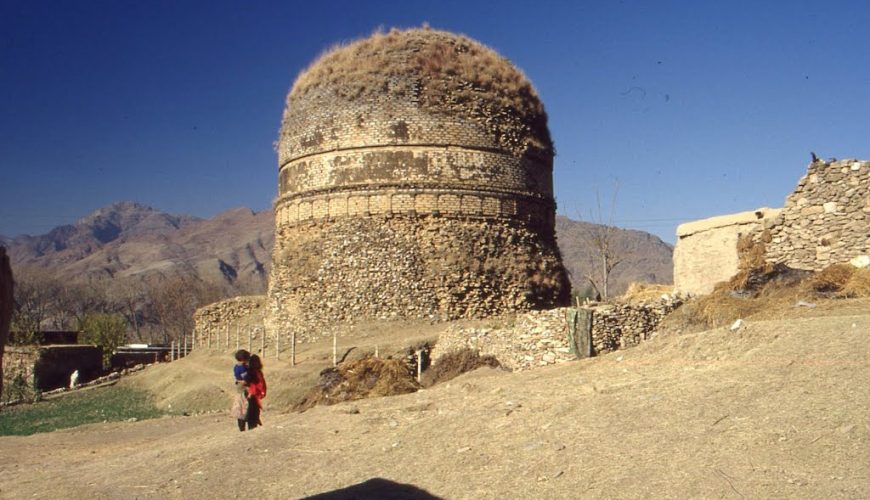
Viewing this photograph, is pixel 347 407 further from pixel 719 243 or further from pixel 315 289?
pixel 315 289

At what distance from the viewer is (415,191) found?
23.2m

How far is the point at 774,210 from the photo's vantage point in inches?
637

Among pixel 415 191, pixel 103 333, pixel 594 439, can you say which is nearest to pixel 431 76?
pixel 415 191

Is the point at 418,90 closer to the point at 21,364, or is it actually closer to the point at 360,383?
the point at 360,383

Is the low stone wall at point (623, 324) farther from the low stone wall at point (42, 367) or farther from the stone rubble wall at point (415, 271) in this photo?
the low stone wall at point (42, 367)

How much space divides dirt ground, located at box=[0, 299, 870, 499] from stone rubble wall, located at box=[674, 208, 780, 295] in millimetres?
4090

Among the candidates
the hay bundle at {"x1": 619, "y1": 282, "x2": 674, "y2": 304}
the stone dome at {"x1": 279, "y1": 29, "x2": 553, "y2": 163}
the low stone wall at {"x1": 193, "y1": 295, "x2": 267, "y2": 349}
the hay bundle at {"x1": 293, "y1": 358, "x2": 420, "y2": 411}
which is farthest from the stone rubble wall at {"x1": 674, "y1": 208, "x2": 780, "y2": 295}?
the low stone wall at {"x1": 193, "y1": 295, "x2": 267, "y2": 349}

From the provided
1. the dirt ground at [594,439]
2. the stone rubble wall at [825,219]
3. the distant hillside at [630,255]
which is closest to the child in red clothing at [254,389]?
the dirt ground at [594,439]

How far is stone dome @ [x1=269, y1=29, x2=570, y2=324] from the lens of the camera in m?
23.0

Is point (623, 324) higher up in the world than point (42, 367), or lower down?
higher up

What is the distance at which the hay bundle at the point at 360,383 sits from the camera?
1622cm

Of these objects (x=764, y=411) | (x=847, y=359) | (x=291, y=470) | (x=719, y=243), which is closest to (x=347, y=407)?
(x=291, y=470)

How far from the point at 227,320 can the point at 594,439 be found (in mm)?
25249

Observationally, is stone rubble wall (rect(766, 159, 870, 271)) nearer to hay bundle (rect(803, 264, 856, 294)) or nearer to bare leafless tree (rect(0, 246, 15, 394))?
hay bundle (rect(803, 264, 856, 294))
